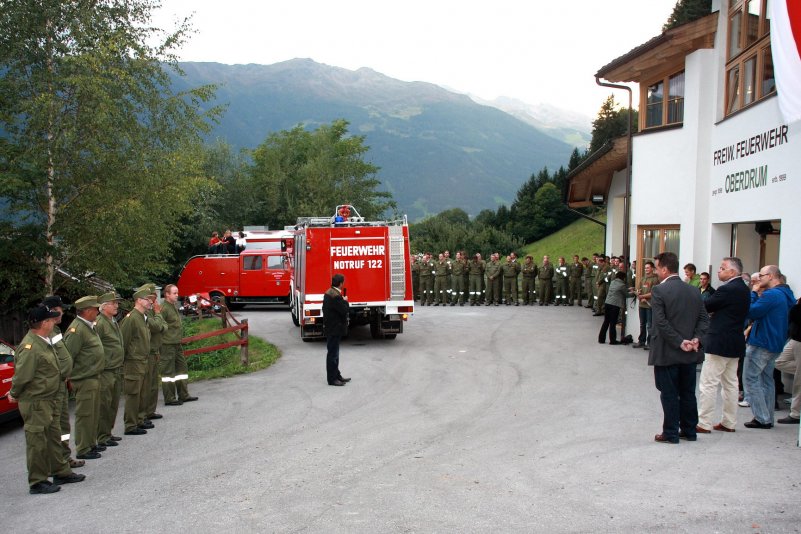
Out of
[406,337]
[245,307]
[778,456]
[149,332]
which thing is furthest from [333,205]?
[778,456]

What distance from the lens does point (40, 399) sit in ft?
22.4

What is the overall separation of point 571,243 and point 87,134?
35.7m

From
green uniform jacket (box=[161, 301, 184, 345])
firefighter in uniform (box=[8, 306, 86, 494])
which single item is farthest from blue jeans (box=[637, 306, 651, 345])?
firefighter in uniform (box=[8, 306, 86, 494])

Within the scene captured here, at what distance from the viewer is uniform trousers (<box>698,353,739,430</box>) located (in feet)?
26.7

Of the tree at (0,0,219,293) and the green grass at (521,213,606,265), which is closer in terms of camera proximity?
the tree at (0,0,219,293)

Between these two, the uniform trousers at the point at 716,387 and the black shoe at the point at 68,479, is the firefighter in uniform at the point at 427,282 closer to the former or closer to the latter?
the uniform trousers at the point at 716,387

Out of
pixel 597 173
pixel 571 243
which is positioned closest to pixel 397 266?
pixel 597 173

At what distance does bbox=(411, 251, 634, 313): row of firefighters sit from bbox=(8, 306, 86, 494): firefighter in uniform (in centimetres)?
2036

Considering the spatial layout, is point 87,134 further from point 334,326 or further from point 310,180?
point 310,180

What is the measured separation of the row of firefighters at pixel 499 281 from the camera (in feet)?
84.9

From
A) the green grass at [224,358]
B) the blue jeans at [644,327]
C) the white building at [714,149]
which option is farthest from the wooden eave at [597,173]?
the green grass at [224,358]

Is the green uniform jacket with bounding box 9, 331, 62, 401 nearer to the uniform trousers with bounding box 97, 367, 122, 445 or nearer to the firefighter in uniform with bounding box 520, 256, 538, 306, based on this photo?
the uniform trousers with bounding box 97, 367, 122, 445

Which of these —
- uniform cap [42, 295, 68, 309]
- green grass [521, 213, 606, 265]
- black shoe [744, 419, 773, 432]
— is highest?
green grass [521, 213, 606, 265]

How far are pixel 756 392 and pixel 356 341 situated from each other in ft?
34.4
